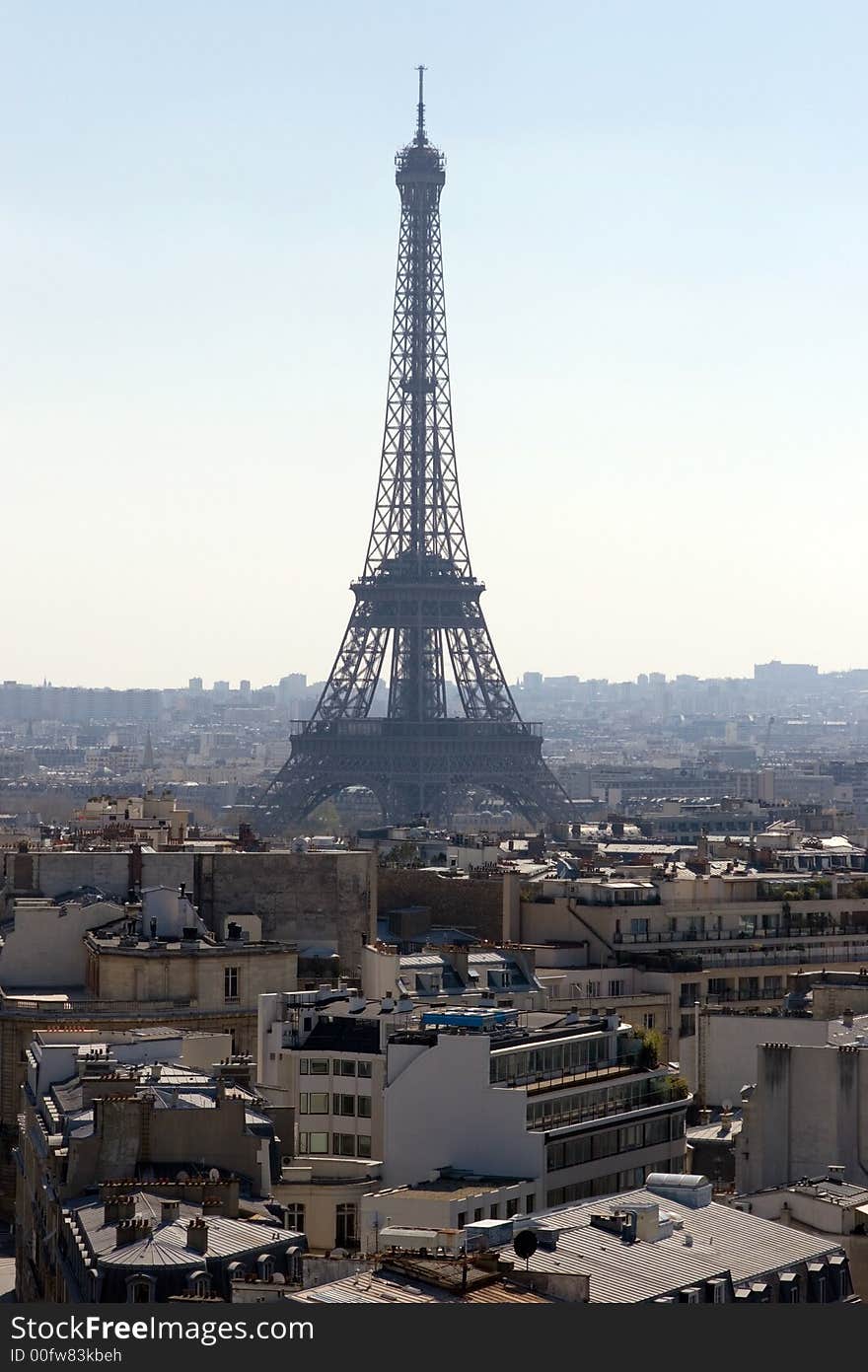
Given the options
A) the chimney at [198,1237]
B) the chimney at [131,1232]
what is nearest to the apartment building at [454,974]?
the chimney at [131,1232]

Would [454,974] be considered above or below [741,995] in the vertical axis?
above

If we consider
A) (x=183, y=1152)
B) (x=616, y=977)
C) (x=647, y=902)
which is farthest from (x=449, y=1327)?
(x=647, y=902)

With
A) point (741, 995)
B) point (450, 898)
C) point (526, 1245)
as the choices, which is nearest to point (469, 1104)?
point (526, 1245)

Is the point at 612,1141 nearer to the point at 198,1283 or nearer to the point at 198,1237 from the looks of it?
the point at 198,1237

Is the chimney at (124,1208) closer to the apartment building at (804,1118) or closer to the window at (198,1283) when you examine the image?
the window at (198,1283)

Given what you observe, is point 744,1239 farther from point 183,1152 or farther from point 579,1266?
point 183,1152

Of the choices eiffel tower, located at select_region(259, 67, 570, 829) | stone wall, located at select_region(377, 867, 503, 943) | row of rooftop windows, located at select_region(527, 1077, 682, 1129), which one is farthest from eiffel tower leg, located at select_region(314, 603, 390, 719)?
row of rooftop windows, located at select_region(527, 1077, 682, 1129)

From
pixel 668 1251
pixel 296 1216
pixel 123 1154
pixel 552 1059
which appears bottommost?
pixel 296 1216
